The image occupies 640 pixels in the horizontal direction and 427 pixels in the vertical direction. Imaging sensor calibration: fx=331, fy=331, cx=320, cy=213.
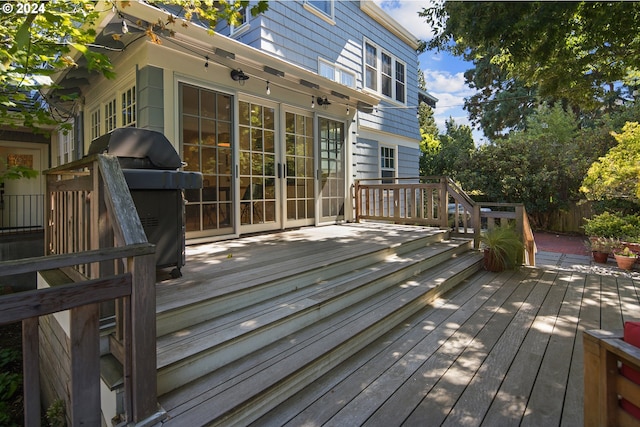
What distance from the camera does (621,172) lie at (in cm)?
626

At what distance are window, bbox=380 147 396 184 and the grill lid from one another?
253 inches

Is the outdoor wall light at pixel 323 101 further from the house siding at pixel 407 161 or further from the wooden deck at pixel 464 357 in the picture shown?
the house siding at pixel 407 161

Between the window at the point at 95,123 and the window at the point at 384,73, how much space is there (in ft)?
19.3

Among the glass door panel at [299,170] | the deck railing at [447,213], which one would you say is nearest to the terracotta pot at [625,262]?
the deck railing at [447,213]

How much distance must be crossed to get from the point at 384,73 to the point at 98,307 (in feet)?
29.9

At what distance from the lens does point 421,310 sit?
3254 mm

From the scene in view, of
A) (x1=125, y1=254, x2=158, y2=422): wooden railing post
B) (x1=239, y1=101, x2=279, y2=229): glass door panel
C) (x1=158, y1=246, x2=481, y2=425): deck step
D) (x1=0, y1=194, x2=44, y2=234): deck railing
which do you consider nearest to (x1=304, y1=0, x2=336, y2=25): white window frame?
(x1=239, y1=101, x2=279, y2=229): glass door panel

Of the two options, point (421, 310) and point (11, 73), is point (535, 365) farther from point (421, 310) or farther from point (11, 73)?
point (11, 73)

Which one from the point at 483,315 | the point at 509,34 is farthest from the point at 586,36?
the point at 483,315

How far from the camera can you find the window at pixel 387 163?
862cm

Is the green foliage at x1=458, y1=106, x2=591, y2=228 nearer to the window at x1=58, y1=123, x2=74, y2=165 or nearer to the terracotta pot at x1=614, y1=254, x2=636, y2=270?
the terracotta pot at x1=614, y1=254, x2=636, y2=270

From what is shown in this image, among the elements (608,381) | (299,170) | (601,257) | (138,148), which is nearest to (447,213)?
(299,170)

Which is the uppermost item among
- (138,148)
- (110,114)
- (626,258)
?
(110,114)

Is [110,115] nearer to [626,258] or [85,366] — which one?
[85,366]
